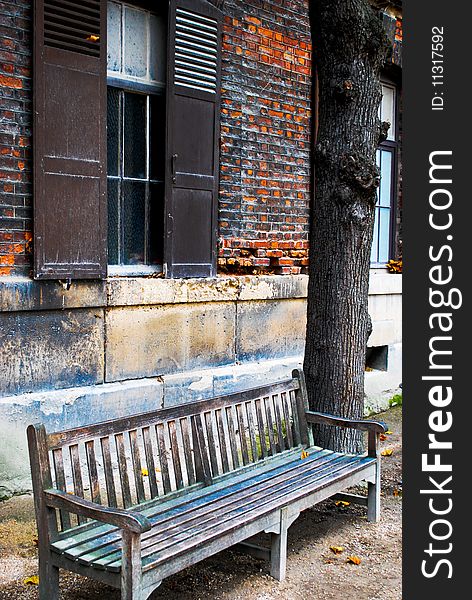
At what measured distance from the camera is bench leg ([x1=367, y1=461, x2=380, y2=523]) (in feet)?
17.4

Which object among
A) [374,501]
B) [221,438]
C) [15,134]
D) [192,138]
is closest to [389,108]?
[192,138]

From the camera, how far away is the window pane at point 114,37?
621 centimetres

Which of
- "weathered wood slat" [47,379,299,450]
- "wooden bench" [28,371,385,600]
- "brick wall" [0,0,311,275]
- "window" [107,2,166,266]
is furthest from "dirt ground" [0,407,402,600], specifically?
"brick wall" [0,0,311,275]

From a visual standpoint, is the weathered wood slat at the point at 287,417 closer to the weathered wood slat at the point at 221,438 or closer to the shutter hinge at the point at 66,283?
the weathered wood slat at the point at 221,438

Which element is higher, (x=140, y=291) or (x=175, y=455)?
(x=140, y=291)

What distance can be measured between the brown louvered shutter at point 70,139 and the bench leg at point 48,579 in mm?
2395

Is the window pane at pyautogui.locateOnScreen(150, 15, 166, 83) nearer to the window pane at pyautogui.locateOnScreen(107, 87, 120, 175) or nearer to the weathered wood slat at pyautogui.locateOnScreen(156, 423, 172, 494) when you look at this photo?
the window pane at pyautogui.locateOnScreen(107, 87, 120, 175)

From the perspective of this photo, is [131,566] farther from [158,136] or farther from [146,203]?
[158,136]

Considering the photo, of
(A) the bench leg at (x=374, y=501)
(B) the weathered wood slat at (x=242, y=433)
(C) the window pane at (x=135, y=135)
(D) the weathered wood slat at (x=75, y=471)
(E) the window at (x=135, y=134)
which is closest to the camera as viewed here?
(D) the weathered wood slat at (x=75, y=471)

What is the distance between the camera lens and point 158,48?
659cm

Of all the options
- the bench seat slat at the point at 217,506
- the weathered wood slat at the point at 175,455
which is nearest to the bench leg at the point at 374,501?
the bench seat slat at the point at 217,506

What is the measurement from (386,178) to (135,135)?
4368 millimetres

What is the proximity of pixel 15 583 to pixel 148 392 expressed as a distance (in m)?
2.39

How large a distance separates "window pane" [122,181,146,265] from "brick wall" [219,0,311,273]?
2.68ft
